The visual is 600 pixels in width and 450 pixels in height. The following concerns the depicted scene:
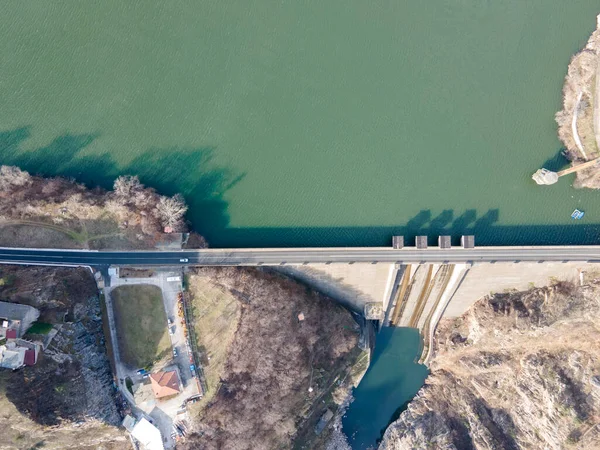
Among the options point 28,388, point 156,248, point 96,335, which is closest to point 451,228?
point 156,248

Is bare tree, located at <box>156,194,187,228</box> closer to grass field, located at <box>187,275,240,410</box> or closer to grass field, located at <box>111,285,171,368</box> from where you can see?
grass field, located at <box>187,275,240,410</box>

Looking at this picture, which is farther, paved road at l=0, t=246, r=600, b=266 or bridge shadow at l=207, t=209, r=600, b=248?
bridge shadow at l=207, t=209, r=600, b=248

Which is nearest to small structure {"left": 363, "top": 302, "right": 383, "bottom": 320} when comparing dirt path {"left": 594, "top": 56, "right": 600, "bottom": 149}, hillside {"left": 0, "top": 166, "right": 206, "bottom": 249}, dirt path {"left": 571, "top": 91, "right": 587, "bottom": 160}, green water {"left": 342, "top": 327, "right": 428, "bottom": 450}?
green water {"left": 342, "top": 327, "right": 428, "bottom": 450}

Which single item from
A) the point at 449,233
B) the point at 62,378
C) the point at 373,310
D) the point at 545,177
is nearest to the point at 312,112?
the point at 449,233

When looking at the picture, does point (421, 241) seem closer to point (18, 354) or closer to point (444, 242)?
point (444, 242)

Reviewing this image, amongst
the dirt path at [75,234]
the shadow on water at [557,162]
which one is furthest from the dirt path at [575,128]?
the dirt path at [75,234]
